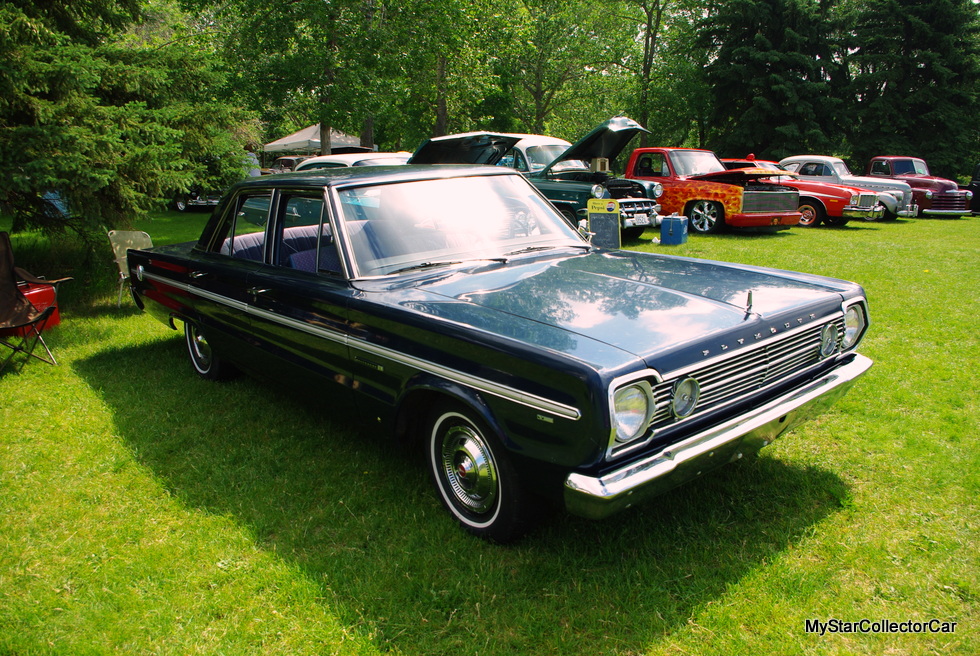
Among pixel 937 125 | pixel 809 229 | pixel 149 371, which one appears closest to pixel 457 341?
pixel 149 371

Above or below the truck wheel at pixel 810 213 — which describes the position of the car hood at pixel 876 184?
above

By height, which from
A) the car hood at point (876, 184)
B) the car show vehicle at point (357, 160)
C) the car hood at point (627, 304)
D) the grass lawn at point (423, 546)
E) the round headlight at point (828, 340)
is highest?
the car show vehicle at point (357, 160)

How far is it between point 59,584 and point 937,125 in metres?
34.2

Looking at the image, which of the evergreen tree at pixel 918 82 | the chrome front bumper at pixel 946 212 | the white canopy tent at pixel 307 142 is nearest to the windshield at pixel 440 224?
the chrome front bumper at pixel 946 212

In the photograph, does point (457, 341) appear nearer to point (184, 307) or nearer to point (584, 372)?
point (584, 372)

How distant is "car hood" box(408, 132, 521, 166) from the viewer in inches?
295

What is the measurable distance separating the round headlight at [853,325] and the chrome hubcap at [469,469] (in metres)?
1.94

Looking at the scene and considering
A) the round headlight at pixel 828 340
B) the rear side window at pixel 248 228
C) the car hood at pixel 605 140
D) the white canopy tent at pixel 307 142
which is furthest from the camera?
the white canopy tent at pixel 307 142

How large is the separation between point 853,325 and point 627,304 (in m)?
1.34

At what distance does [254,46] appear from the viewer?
1764 centimetres

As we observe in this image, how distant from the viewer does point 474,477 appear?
3037 mm

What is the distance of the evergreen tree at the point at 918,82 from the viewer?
28.2 meters

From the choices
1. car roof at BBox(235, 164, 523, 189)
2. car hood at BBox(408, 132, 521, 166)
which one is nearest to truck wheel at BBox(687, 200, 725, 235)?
car hood at BBox(408, 132, 521, 166)

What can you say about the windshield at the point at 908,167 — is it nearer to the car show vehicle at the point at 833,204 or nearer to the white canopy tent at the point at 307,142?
the car show vehicle at the point at 833,204
